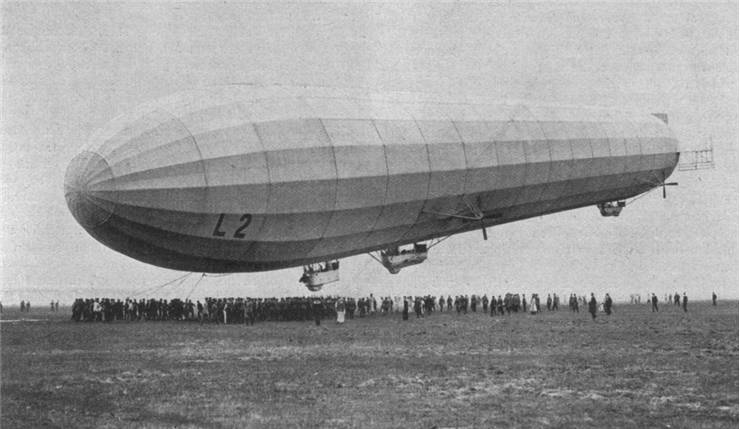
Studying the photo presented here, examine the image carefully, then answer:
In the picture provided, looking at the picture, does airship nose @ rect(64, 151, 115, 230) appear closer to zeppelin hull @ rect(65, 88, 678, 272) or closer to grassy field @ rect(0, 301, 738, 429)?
zeppelin hull @ rect(65, 88, 678, 272)

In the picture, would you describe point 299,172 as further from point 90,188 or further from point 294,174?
point 90,188

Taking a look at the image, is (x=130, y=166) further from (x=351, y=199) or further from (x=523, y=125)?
(x=523, y=125)

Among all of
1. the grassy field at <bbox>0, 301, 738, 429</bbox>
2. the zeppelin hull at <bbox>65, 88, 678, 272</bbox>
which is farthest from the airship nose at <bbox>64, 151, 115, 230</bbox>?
the grassy field at <bbox>0, 301, 738, 429</bbox>

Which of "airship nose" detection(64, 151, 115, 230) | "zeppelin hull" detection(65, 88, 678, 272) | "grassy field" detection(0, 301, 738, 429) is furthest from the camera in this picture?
"zeppelin hull" detection(65, 88, 678, 272)

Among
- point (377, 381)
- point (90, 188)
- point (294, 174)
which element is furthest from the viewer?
point (377, 381)

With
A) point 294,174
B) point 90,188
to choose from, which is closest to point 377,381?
point 294,174

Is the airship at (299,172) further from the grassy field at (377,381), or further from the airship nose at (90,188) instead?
the grassy field at (377,381)
